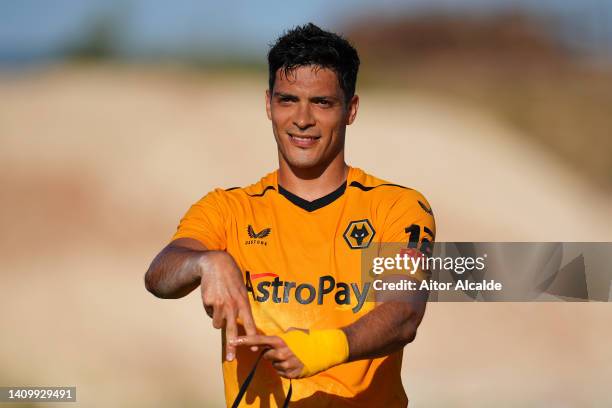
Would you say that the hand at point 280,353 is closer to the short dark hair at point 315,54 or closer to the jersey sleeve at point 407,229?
the jersey sleeve at point 407,229

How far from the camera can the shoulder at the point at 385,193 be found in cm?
444

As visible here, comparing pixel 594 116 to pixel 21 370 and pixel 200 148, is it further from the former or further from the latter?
pixel 21 370

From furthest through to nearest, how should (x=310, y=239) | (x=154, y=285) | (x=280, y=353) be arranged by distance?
(x=310, y=239) → (x=154, y=285) → (x=280, y=353)

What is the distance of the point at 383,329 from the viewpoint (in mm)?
3832

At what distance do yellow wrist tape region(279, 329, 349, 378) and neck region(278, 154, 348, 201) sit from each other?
3.54ft

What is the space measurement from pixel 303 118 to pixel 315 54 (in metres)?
0.32

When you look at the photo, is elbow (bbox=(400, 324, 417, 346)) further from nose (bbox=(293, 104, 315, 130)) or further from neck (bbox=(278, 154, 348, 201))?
nose (bbox=(293, 104, 315, 130))

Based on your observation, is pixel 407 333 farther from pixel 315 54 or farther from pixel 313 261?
pixel 315 54

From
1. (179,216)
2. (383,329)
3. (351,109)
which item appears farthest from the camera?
(179,216)

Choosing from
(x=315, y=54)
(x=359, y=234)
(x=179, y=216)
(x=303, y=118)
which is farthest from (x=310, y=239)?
(x=179, y=216)

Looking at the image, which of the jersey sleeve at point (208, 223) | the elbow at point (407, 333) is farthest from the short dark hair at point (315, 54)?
the elbow at point (407, 333)

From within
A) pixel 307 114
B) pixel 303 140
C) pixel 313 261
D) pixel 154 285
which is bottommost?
pixel 154 285

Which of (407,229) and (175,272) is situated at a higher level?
(407,229)

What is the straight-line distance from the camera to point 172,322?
10859mm
